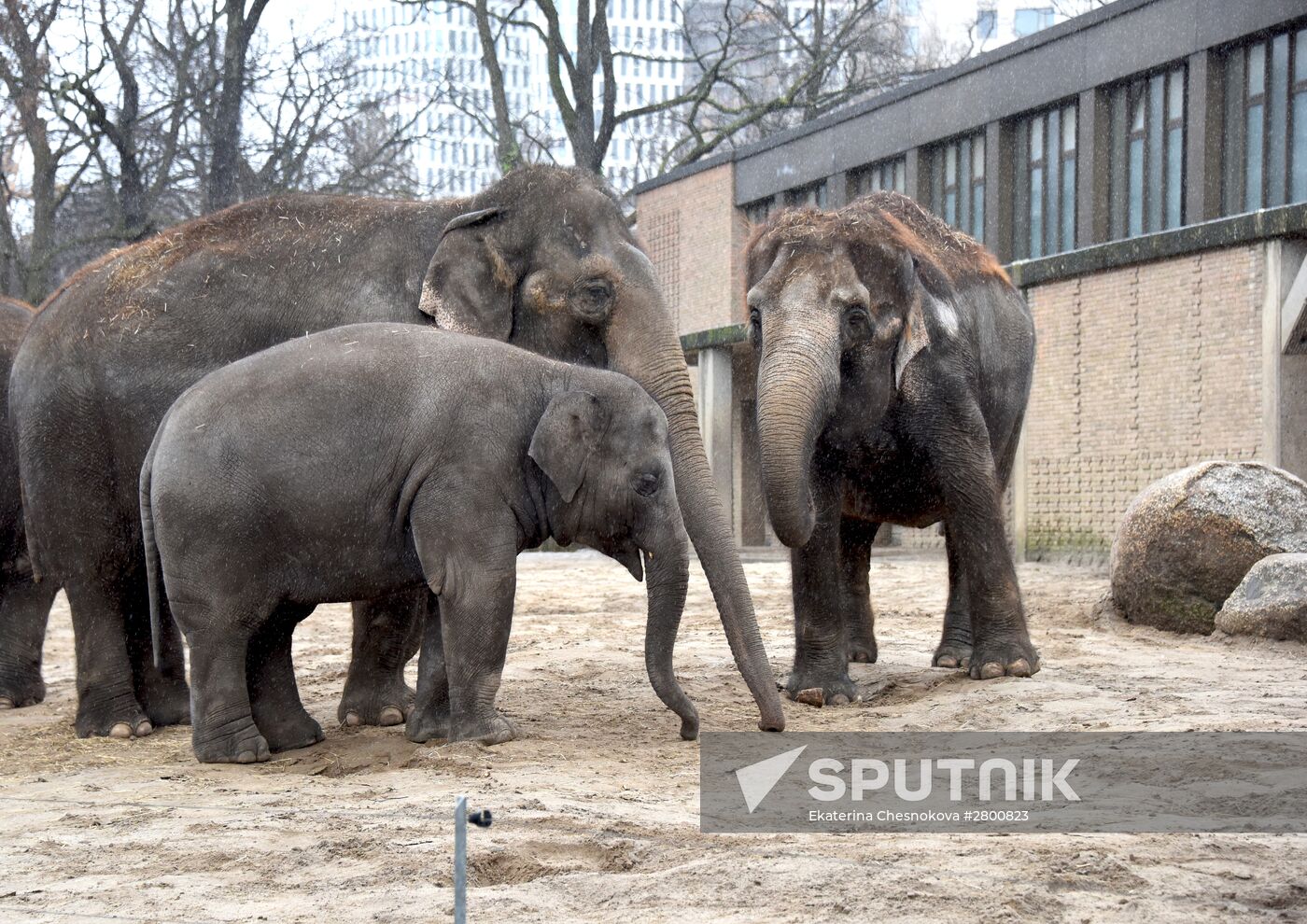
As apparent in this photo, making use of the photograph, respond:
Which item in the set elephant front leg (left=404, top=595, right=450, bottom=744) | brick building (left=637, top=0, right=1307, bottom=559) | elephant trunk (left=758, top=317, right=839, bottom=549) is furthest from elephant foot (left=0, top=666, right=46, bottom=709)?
brick building (left=637, top=0, right=1307, bottom=559)

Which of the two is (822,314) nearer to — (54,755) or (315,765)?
(315,765)

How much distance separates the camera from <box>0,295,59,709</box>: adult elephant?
9.12m

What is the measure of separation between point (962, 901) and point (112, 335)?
4903mm

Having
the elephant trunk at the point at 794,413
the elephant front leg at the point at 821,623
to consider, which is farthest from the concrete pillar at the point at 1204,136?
the elephant trunk at the point at 794,413

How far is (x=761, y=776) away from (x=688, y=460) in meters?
1.66

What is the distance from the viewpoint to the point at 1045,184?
26234 mm

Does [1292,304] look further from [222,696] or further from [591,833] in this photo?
[591,833]

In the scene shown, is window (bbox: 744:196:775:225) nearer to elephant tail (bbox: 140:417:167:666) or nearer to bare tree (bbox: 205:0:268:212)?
bare tree (bbox: 205:0:268:212)

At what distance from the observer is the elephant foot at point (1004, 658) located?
26.9ft

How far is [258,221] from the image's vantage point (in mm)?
7824

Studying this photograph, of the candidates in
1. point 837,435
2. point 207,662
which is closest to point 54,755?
point 207,662

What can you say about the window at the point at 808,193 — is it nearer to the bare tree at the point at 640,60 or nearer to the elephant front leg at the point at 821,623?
the bare tree at the point at 640,60

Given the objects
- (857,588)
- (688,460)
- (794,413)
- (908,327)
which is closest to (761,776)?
(688,460)

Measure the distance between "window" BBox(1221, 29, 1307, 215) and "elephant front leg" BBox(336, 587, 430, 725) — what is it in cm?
1737
